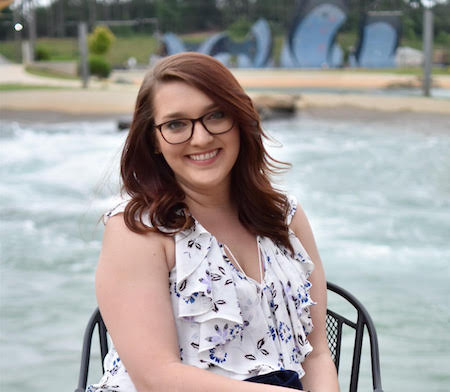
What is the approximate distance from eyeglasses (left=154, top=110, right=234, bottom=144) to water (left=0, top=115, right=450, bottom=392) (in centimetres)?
27

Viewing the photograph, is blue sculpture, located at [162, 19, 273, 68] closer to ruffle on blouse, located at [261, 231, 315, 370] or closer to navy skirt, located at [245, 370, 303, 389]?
ruffle on blouse, located at [261, 231, 315, 370]

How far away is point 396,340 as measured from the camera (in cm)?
320

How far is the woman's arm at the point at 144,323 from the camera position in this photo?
1.23 meters

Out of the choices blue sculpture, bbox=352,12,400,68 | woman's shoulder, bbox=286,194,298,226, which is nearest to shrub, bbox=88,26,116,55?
blue sculpture, bbox=352,12,400,68

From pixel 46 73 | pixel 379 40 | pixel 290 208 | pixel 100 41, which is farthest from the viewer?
pixel 100 41

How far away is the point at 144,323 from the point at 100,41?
24112mm

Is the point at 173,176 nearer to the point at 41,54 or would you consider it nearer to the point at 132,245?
the point at 132,245

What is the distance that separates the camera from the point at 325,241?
16.0 feet

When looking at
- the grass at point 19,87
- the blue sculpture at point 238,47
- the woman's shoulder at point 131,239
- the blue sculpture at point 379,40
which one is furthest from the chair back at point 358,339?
the blue sculpture at point 238,47

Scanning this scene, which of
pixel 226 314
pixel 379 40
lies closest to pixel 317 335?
pixel 226 314

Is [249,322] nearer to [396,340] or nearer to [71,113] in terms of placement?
[396,340]

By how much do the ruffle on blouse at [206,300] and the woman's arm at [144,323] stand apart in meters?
0.04

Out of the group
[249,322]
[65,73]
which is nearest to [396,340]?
[249,322]

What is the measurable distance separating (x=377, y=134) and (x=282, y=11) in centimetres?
1544
